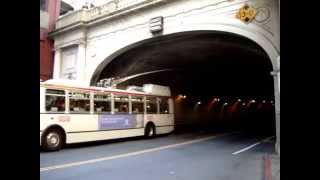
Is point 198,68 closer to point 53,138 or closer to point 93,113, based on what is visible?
point 93,113

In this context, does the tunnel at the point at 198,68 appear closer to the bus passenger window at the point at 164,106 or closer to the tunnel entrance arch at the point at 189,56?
the tunnel entrance arch at the point at 189,56

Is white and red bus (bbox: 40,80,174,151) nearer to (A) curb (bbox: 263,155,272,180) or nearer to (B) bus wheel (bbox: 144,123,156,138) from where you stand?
(B) bus wheel (bbox: 144,123,156,138)

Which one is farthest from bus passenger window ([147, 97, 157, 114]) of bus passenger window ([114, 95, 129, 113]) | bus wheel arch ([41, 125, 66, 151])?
bus wheel arch ([41, 125, 66, 151])

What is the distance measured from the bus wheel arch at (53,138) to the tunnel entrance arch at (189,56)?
9.05 m

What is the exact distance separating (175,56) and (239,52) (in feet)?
15.2

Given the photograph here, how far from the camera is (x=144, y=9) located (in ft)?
68.6

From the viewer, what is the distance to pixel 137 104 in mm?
18766

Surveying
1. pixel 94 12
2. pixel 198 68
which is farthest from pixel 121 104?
pixel 198 68

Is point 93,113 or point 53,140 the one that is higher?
point 93,113

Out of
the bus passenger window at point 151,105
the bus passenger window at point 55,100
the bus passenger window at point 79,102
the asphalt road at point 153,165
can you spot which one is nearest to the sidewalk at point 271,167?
the asphalt road at point 153,165

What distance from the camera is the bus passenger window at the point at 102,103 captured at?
1577 cm

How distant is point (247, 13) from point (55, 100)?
985 cm
